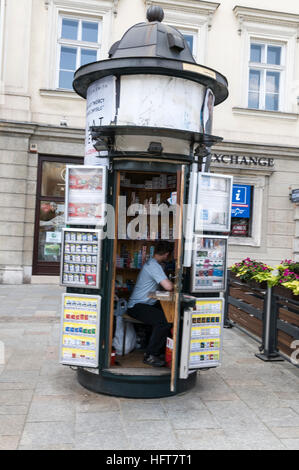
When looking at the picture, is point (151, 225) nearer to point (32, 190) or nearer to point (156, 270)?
point (156, 270)

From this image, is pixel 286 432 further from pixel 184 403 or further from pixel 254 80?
pixel 254 80

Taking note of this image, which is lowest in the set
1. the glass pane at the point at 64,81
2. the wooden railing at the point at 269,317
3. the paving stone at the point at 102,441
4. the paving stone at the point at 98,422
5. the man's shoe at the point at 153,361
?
the paving stone at the point at 98,422

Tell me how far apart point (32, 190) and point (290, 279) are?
27.1 ft

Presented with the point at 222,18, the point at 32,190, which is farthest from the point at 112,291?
the point at 222,18

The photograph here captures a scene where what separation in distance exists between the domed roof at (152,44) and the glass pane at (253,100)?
9.10 meters

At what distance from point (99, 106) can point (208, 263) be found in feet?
6.56

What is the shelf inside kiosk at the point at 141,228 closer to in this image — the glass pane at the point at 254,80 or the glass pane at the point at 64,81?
the glass pane at the point at 64,81

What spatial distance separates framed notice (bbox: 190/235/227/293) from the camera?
4.56m

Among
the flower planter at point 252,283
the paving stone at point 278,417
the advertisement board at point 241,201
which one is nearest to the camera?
the paving stone at point 278,417

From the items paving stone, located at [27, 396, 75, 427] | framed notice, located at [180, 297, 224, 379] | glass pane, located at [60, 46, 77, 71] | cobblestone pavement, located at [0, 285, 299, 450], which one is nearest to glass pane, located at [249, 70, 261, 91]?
glass pane, located at [60, 46, 77, 71]

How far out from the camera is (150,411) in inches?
163

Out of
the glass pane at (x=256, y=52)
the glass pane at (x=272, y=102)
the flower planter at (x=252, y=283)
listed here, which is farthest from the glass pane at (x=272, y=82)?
the flower planter at (x=252, y=283)

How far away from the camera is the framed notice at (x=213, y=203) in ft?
14.9

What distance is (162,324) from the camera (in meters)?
4.85
